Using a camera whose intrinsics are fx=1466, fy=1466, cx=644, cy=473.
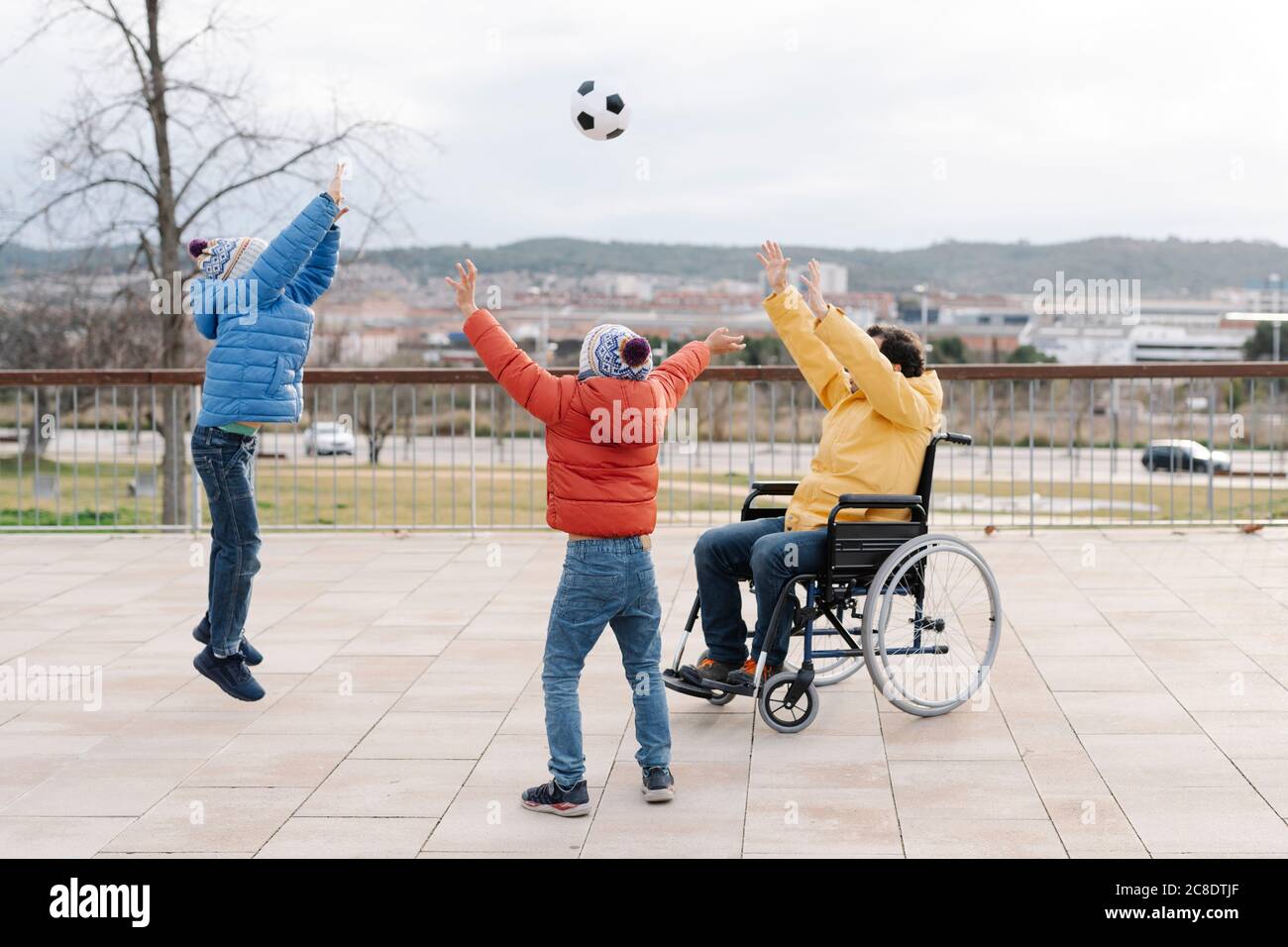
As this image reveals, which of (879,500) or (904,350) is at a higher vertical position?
(904,350)

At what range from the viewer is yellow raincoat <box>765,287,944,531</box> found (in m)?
4.68

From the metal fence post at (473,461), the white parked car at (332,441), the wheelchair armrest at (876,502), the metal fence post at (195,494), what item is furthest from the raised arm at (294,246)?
the metal fence post at (195,494)

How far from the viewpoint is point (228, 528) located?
5.16 meters

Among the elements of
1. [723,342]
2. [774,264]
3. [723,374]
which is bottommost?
[723,374]

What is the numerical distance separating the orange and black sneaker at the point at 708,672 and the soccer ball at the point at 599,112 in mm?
2491

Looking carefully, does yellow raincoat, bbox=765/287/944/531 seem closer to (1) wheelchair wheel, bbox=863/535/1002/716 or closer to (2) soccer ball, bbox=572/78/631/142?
(1) wheelchair wheel, bbox=863/535/1002/716

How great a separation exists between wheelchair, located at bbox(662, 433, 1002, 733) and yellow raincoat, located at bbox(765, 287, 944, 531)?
0.08 m

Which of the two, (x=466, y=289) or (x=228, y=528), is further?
(x=228, y=528)

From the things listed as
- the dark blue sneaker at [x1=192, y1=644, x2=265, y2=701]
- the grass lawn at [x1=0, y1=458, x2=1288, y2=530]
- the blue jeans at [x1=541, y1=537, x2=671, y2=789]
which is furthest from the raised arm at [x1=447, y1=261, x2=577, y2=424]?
the grass lawn at [x1=0, y1=458, x2=1288, y2=530]

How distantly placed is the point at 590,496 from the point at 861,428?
4.16ft

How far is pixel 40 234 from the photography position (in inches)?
643

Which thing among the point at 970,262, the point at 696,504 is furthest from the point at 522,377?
the point at 970,262

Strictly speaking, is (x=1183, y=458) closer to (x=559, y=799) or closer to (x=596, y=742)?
(x=596, y=742)

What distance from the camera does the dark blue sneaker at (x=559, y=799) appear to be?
3.90 meters
